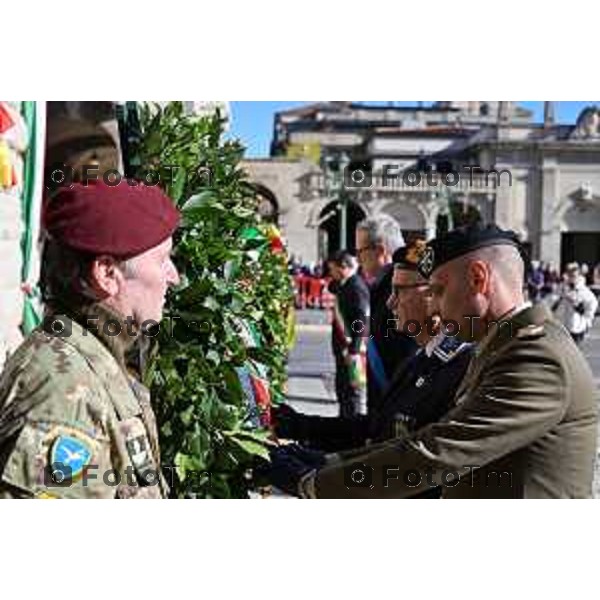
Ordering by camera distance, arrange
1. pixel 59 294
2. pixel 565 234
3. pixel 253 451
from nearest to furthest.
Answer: pixel 59 294 → pixel 253 451 → pixel 565 234

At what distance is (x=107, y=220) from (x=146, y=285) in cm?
17

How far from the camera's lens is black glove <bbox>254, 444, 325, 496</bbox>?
243 centimetres

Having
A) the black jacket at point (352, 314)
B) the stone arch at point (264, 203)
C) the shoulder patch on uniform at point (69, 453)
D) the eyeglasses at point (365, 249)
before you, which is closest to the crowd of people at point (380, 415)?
the shoulder patch on uniform at point (69, 453)

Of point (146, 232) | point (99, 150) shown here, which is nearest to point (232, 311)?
point (99, 150)

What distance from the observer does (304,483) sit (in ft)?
7.78

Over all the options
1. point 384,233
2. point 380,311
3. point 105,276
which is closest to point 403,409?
point 105,276

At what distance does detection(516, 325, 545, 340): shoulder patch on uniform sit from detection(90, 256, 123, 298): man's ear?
0.90 metres

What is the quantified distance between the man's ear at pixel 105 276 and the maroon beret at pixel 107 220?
A: 0.8 inches

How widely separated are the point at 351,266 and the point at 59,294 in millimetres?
6176

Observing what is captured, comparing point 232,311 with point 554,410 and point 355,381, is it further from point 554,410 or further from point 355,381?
point 355,381

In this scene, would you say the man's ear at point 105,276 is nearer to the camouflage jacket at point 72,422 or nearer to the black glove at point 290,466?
the camouflage jacket at point 72,422

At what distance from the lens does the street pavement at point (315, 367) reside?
9766mm

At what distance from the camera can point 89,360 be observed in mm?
1783

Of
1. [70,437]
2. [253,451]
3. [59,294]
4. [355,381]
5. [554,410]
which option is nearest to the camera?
[70,437]
